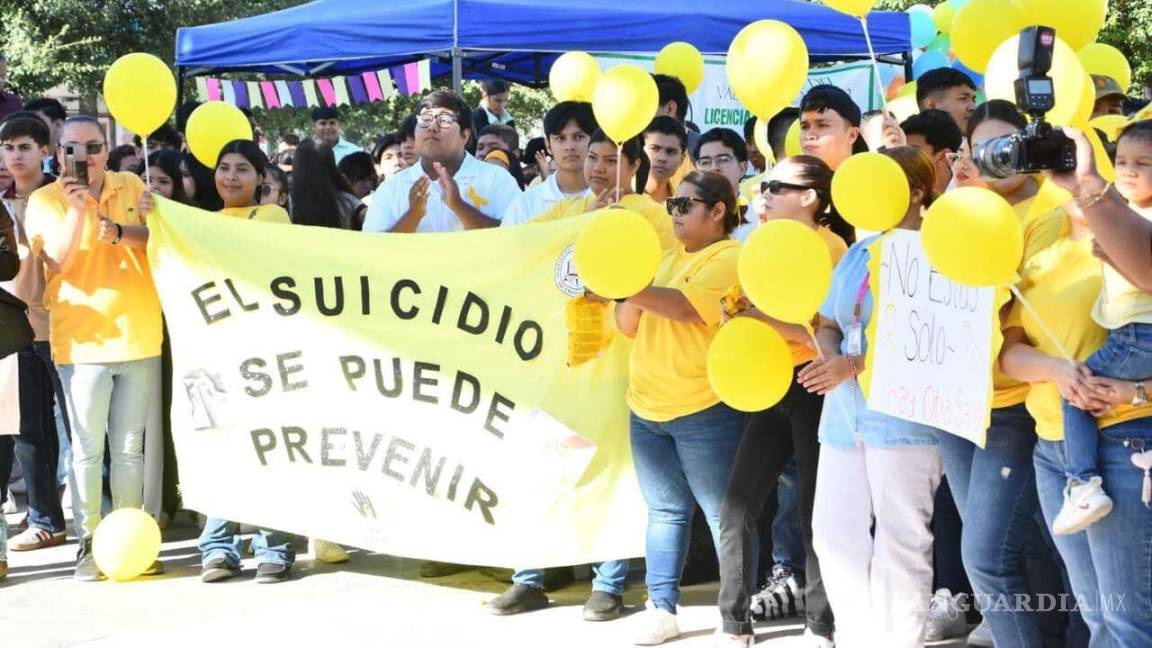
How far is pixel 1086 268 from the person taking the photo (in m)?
3.71

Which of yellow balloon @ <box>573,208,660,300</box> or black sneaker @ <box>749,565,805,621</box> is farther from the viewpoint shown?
black sneaker @ <box>749,565,805,621</box>

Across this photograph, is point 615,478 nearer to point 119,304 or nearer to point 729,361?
point 729,361

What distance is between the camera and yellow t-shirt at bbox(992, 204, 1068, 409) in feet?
12.6

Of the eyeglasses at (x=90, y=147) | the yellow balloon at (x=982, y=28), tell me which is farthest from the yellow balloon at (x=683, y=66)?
the yellow balloon at (x=982, y=28)

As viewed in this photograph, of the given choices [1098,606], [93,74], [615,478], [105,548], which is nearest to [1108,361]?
[1098,606]

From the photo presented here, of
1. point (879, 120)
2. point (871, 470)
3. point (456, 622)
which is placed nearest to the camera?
point (871, 470)

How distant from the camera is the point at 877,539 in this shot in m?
4.50

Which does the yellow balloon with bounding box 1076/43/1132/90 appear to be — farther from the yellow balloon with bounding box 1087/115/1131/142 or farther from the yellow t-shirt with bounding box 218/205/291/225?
the yellow t-shirt with bounding box 218/205/291/225

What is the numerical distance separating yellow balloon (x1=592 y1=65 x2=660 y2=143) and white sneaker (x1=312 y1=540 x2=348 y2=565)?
95.8 inches

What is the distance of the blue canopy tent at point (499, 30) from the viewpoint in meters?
9.97

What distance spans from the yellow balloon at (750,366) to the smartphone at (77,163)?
3.04 m

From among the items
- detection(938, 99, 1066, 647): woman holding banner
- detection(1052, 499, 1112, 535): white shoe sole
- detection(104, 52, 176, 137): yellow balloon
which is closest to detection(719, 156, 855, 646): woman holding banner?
detection(938, 99, 1066, 647): woman holding banner

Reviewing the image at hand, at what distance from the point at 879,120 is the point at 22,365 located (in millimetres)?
4465

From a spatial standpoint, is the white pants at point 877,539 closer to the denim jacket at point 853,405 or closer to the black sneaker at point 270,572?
the denim jacket at point 853,405
